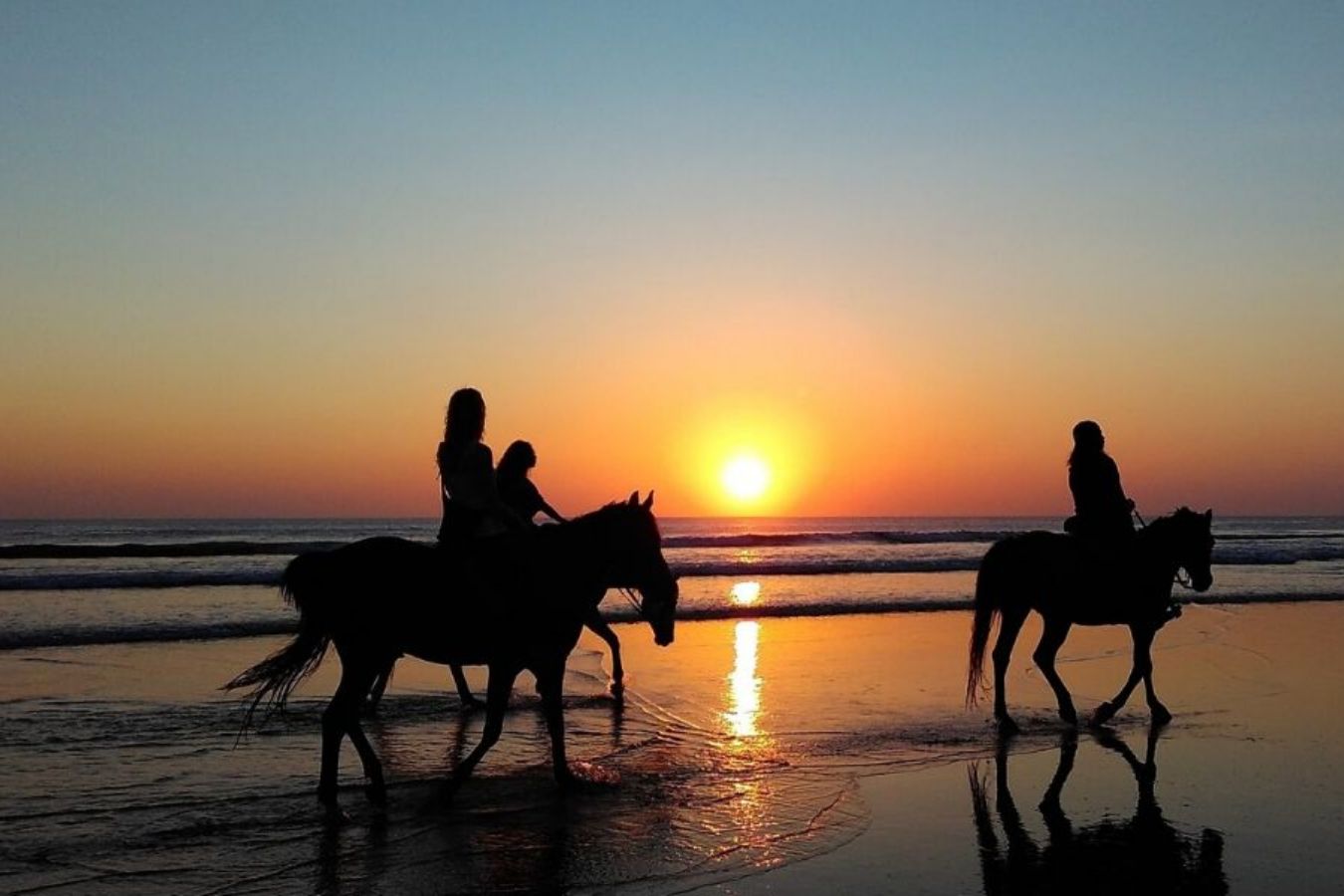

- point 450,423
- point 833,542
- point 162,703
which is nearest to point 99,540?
point 833,542

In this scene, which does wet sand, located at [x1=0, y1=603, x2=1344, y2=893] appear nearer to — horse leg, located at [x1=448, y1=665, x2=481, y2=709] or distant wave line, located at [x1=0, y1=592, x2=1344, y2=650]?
horse leg, located at [x1=448, y1=665, x2=481, y2=709]

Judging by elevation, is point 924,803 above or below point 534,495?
below

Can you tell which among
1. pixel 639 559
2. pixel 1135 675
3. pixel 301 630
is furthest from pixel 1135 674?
pixel 301 630

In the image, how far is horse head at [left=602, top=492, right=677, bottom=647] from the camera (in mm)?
7230

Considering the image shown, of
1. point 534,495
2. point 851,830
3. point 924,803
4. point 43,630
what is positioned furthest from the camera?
point 43,630

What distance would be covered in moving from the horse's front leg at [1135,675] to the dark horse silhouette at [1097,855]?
2.34 metres

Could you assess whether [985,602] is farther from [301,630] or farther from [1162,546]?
[301,630]

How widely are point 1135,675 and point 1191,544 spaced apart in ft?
4.01

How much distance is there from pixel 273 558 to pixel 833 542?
25.2 meters

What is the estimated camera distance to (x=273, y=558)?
34281mm

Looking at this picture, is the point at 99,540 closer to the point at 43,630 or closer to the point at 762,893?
the point at 43,630

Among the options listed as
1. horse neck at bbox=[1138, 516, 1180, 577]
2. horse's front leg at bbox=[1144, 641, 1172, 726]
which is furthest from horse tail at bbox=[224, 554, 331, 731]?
horse neck at bbox=[1138, 516, 1180, 577]

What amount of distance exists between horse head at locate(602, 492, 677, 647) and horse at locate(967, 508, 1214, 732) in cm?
384

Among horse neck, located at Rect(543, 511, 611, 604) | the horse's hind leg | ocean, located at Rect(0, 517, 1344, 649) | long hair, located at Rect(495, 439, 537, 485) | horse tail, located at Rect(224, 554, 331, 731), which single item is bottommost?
ocean, located at Rect(0, 517, 1344, 649)
